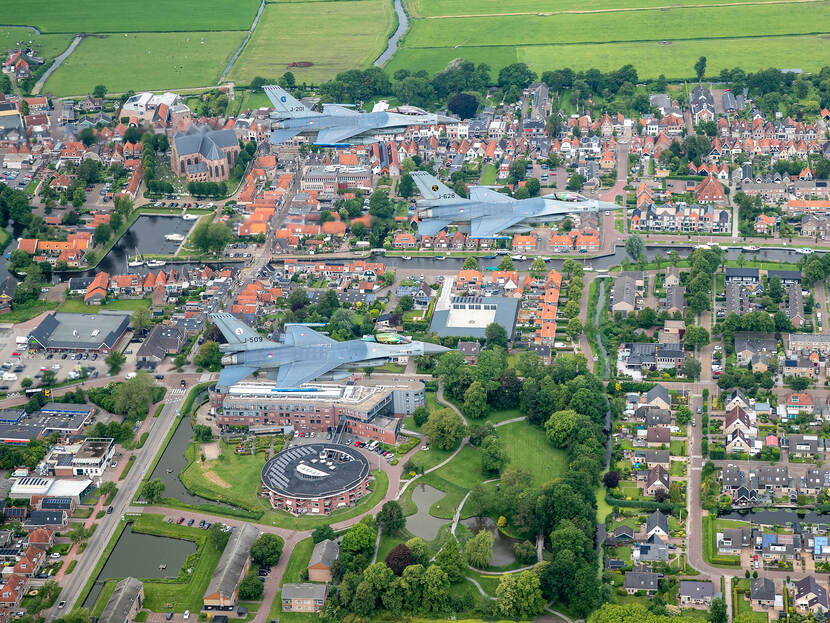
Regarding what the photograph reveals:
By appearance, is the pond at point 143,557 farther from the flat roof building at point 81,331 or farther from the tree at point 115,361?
the flat roof building at point 81,331

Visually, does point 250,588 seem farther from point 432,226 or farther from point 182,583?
point 432,226

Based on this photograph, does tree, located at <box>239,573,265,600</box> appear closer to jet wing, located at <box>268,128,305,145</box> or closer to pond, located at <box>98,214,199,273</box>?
pond, located at <box>98,214,199,273</box>

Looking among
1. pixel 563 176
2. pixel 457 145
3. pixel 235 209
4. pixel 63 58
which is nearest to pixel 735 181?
pixel 563 176

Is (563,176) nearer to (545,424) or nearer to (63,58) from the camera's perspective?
(545,424)

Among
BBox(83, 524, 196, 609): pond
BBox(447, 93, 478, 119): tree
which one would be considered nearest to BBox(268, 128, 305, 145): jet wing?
BBox(447, 93, 478, 119): tree

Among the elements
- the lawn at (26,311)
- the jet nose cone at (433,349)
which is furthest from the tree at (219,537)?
the lawn at (26,311)
